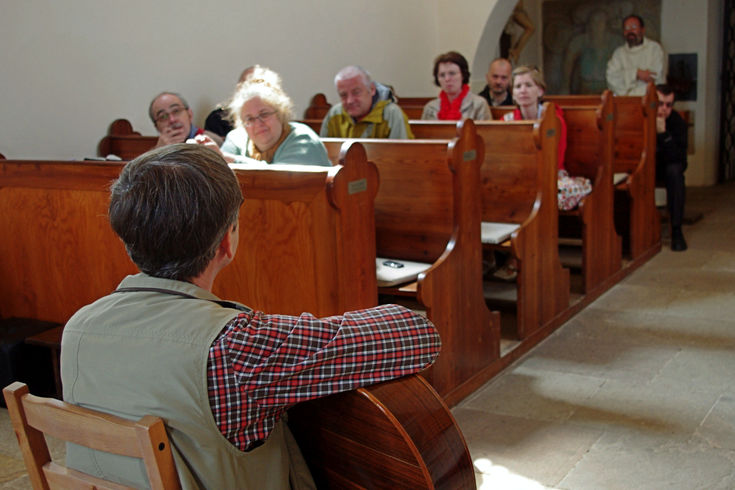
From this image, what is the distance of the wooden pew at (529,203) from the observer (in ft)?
12.9

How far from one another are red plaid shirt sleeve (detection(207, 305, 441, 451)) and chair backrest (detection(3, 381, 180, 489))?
100mm

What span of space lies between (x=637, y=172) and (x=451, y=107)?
1240mm

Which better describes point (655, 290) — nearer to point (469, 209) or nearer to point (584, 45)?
point (469, 209)

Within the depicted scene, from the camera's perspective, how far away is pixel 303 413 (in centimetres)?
135

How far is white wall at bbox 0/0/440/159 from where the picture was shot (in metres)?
4.24

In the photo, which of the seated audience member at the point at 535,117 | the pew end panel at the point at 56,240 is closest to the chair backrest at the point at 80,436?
Answer: the pew end panel at the point at 56,240

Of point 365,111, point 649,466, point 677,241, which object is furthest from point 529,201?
point 677,241

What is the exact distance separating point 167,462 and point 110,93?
12.7ft

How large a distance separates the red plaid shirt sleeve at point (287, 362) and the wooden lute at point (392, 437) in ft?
0.11

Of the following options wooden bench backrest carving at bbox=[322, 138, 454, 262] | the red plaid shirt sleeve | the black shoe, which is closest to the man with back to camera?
the black shoe

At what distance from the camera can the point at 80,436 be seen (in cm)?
126

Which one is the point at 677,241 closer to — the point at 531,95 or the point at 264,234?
the point at 531,95

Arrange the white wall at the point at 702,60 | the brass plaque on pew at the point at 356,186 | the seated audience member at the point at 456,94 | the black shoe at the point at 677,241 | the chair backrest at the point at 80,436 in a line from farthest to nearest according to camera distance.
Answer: the white wall at the point at 702,60 < the black shoe at the point at 677,241 < the seated audience member at the point at 456,94 < the brass plaque on pew at the point at 356,186 < the chair backrest at the point at 80,436

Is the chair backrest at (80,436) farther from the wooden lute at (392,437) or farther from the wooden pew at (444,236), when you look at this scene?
the wooden pew at (444,236)
